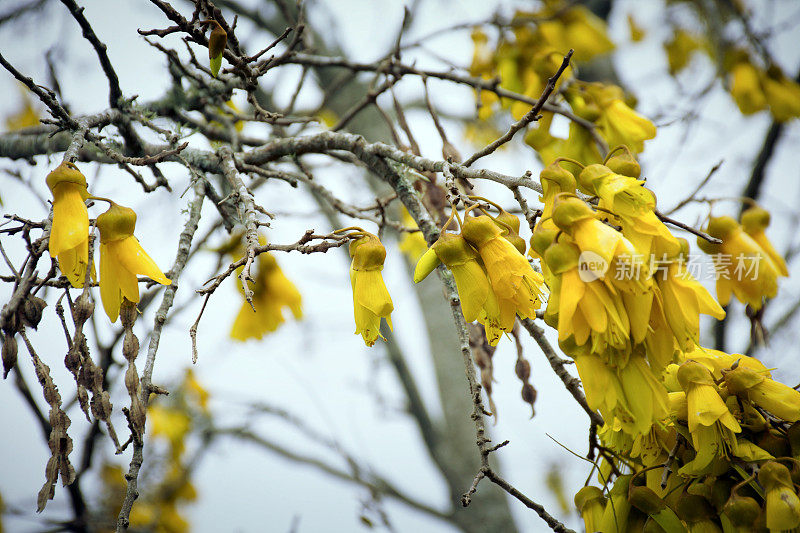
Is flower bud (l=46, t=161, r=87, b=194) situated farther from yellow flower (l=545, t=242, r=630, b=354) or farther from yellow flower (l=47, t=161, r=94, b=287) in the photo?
yellow flower (l=545, t=242, r=630, b=354)

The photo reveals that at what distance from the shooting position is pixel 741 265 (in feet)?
4.15

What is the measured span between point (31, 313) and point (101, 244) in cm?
14

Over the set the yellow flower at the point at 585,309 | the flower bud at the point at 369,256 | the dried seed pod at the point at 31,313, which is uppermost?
the flower bud at the point at 369,256

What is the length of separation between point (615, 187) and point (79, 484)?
5.68 ft

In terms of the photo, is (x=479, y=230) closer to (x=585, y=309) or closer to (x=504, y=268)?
(x=504, y=268)

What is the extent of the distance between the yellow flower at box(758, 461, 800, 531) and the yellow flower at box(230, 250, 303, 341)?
3.79ft

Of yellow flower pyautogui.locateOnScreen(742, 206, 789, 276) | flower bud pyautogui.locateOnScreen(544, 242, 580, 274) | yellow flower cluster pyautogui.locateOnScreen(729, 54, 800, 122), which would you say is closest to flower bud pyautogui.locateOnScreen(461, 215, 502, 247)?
flower bud pyautogui.locateOnScreen(544, 242, 580, 274)

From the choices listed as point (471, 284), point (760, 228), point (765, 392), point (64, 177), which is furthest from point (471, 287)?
point (760, 228)

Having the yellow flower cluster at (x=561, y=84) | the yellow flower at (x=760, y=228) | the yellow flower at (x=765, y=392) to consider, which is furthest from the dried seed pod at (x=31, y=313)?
the yellow flower at (x=760, y=228)

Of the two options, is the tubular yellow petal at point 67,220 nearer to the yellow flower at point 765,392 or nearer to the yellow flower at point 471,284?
the yellow flower at point 471,284

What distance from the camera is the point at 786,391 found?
93 centimetres

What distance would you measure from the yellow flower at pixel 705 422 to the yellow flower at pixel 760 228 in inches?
24.5

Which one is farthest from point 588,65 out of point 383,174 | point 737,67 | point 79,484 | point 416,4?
point 79,484
